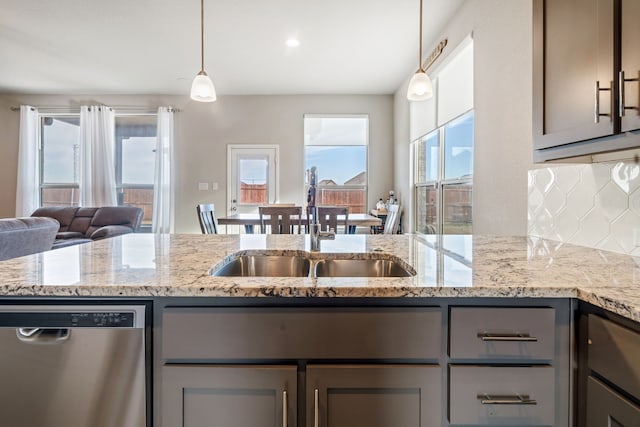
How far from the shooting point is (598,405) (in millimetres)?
746

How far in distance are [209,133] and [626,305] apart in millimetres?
5794

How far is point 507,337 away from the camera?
2.70 ft

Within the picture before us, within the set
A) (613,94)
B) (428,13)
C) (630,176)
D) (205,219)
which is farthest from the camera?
(205,219)

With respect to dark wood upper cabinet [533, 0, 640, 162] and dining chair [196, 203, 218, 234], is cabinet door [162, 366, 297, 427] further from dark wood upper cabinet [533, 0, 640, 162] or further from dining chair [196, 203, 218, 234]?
dining chair [196, 203, 218, 234]

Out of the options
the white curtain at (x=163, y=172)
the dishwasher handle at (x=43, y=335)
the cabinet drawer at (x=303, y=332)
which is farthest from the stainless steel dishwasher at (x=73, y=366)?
the white curtain at (x=163, y=172)

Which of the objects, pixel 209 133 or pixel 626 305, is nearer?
pixel 626 305

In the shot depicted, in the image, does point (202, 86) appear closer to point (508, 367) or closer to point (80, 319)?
point (80, 319)

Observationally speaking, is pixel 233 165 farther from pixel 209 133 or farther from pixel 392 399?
pixel 392 399

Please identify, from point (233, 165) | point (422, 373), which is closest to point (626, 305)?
point (422, 373)

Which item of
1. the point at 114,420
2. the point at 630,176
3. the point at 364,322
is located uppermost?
the point at 630,176

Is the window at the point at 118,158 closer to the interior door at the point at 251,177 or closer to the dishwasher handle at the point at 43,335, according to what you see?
the interior door at the point at 251,177

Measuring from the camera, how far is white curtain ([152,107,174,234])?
18.4 feet

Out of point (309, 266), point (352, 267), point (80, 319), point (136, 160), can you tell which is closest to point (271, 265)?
point (309, 266)

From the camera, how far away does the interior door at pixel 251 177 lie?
18.8ft
